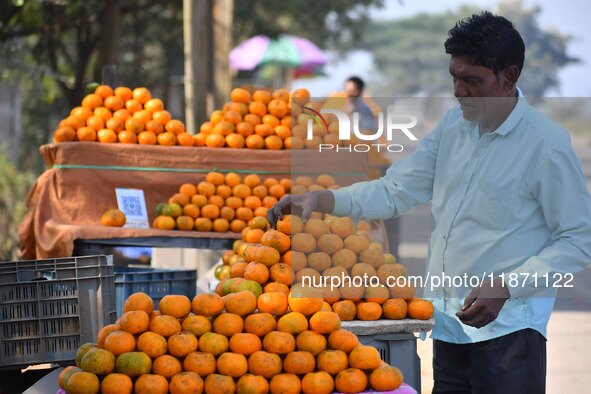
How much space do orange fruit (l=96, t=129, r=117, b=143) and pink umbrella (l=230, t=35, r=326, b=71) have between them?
15754 millimetres

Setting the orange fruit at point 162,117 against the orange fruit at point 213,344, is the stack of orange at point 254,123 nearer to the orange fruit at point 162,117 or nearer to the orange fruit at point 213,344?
the orange fruit at point 162,117

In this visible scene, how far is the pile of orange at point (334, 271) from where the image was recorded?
4.66 metres

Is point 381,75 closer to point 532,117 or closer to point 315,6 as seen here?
point 315,6

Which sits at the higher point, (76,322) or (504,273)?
(504,273)

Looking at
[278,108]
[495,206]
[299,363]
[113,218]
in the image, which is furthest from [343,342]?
[278,108]

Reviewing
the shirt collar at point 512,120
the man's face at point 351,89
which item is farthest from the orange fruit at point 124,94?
the man's face at point 351,89

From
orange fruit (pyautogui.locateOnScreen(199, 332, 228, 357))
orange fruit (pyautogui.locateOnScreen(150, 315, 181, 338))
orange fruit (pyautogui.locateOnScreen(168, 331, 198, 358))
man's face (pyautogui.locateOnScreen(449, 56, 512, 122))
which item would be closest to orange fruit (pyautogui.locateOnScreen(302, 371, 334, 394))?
orange fruit (pyautogui.locateOnScreen(199, 332, 228, 357))

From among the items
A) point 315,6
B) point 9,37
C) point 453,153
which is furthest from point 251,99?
point 315,6

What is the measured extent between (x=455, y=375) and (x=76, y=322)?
5.97 ft

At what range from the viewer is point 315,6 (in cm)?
2608

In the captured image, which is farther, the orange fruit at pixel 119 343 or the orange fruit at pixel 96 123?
the orange fruit at pixel 96 123

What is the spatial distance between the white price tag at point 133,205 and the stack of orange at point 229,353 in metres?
3.80

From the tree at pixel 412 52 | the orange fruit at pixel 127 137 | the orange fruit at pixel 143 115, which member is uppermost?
the tree at pixel 412 52

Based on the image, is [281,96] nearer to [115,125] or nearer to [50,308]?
[115,125]
